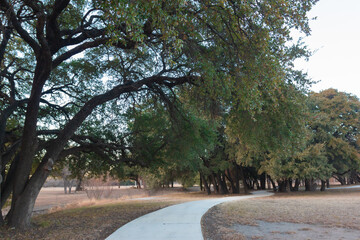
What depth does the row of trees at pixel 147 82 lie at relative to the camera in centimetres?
672

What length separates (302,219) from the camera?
31.2 ft

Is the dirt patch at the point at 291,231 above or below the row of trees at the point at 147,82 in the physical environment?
below

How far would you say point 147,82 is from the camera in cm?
975

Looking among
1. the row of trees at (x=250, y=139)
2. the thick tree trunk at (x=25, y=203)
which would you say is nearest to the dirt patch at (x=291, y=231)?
the row of trees at (x=250, y=139)

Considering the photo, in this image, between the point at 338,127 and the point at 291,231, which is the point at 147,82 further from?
the point at 338,127

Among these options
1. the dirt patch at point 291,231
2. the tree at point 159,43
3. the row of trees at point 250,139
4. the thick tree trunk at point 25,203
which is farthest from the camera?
the row of trees at point 250,139

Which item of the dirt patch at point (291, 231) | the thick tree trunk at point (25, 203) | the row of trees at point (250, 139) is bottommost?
the dirt patch at point (291, 231)

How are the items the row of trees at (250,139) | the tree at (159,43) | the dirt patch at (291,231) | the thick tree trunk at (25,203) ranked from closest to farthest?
the tree at (159,43) < the dirt patch at (291,231) < the thick tree trunk at (25,203) < the row of trees at (250,139)

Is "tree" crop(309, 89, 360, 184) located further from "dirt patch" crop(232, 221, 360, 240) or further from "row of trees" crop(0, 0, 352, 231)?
"dirt patch" crop(232, 221, 360, 240)

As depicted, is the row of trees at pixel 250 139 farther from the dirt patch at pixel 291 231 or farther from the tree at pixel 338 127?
the dirt patch at pixel 291 231

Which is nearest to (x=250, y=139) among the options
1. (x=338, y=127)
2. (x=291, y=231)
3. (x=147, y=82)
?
(x=291, y=231)

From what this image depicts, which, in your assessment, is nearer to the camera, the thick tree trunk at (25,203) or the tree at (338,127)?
the thick tree trunk at (25,203)

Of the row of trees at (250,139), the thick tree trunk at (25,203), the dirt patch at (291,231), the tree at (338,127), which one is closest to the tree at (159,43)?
the thick tree trunk at (25,203)

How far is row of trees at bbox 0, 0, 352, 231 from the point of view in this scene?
672cm
